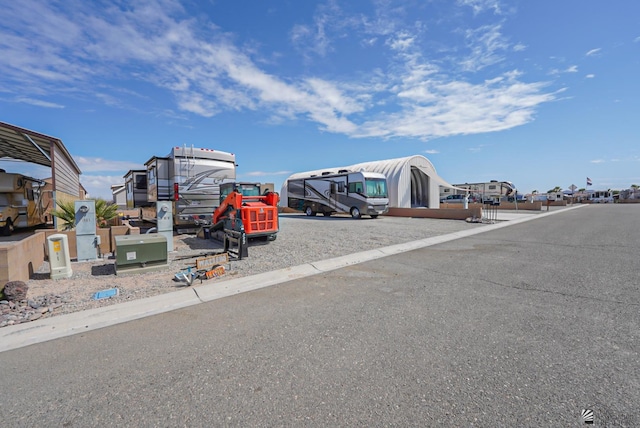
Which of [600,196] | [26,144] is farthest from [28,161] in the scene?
[600,196]

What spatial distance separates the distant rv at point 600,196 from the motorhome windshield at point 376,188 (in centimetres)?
6484

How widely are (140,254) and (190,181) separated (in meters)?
4.82

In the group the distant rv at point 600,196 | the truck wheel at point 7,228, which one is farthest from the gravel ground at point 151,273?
the distant rv at point 600,196

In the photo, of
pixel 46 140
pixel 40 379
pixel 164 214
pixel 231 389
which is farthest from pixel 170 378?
pixel 46 140

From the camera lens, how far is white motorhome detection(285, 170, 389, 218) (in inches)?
810

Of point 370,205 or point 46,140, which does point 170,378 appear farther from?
point 370,205

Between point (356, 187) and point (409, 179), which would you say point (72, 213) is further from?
point (409, 179)

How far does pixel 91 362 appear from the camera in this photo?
120 inches

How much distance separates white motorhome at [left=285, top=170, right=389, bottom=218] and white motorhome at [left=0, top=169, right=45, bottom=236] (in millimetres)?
17255

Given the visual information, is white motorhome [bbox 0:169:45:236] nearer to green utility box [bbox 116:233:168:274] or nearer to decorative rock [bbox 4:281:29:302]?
green utility box [bbox 116:233:168:274]

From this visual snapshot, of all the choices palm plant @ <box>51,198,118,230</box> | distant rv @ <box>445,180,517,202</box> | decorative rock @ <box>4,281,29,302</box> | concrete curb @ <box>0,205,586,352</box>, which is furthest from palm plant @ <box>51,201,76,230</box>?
distant rv @ <box>445,180,517,202</box>

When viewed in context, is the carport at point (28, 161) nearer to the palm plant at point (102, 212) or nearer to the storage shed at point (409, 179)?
the palm plant at point (102, 212)

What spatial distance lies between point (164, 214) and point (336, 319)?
6.57 meters

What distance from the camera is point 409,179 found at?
26.4 metres
